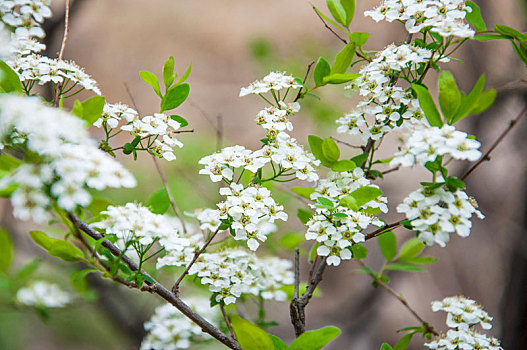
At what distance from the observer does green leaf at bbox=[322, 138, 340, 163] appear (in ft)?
2.35

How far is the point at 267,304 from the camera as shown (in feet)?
8.29

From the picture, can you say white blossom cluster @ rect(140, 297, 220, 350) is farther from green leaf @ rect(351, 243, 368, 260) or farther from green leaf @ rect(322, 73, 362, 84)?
green leaf @ rect(322, 73, 362, 84)

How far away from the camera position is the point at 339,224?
0.67 m

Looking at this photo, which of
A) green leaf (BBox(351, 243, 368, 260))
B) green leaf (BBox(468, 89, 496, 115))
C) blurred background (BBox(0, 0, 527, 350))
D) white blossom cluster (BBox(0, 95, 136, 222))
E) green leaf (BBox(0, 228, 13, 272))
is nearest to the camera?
white blossom cluster (BBox(0, 95, 136, 222))

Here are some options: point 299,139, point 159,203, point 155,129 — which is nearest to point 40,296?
point 159,203

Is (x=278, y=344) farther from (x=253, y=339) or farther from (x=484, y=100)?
(x=484, y=100)

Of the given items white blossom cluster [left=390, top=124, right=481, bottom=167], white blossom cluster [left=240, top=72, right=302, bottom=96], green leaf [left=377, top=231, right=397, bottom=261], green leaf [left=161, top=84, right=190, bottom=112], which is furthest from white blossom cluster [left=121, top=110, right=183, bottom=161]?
green leaf [left=377, top=231, right=397, bottom=261]

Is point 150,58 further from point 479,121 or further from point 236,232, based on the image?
point 236,232

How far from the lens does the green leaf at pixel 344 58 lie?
742 mm

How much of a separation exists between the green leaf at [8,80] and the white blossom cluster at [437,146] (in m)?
0.53

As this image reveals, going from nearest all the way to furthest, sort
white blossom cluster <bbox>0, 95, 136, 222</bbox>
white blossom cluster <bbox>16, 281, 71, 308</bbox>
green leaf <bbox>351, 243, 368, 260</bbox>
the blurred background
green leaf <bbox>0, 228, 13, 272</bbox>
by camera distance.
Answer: white blossom cluster <bbox>0, 95, 136, 222</bbox>
green leaf <bbox>351, 243, 368, 260</bbox>
green leaf <bbox>0, 228, 13, 272</bbox>
white blossom cluster <bbox>16, 281, 71, 308</bbox>
the blurred background

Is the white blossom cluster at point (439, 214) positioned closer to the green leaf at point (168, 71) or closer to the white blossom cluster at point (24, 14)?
the green leaf at point (168, 71)

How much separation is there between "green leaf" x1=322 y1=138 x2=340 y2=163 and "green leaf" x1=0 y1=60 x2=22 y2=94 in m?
0.44

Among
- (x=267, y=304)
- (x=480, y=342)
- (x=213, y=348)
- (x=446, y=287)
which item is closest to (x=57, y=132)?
(x=480, y=342)
